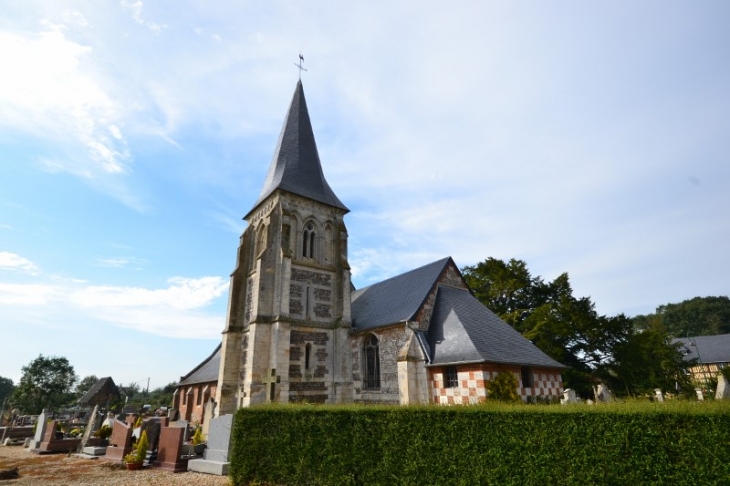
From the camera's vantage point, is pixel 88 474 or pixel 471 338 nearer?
pixel 88 474

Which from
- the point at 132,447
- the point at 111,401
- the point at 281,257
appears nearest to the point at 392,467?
the point at 132,447

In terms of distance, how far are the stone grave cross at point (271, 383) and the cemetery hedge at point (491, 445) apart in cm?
779

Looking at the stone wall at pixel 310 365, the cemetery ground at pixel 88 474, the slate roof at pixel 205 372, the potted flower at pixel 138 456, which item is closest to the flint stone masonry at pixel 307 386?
the stone wall at pixel 310 365

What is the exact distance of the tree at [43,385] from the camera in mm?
45531

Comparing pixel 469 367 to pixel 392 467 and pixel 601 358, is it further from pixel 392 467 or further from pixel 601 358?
A: pixel 601 358

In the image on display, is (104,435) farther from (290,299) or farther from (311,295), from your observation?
(311,295)

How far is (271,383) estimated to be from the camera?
1683 centimetres

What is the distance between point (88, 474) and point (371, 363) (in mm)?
11595

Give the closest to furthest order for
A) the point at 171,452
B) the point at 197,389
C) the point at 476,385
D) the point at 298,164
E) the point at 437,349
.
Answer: the point at 171,452
the point at 476,385
the point at 437,349
the point at 298,164
the point at 197,389

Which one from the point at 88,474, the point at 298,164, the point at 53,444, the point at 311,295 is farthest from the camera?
the point at 298,164

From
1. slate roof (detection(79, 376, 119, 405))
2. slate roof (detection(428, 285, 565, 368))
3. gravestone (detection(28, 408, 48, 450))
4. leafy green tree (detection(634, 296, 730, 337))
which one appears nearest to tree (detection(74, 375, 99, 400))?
slate roof (detection(79, 376, 119, 405))

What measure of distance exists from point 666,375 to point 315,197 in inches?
966

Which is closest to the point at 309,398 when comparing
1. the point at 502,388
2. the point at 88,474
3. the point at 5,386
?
the point at 88,474

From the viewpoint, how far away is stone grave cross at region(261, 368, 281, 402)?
655 inches
